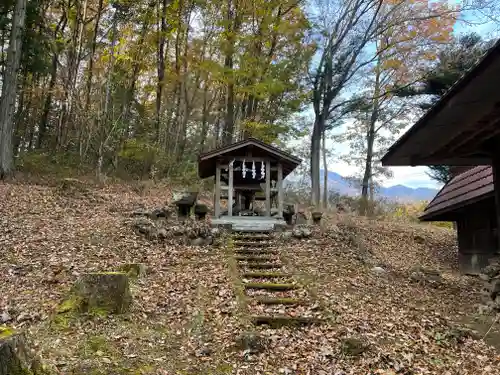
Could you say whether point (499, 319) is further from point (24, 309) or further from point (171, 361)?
point (24, 309)

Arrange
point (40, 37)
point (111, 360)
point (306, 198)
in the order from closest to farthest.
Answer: point (111, 360) → point (40, 37) → point (306, 198)

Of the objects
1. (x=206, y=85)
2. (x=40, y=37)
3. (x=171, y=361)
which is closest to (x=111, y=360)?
(x=171, y=361)

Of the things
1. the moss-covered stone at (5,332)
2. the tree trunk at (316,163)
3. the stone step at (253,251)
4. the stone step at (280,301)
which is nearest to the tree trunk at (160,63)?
the tree trunk at (316,163)

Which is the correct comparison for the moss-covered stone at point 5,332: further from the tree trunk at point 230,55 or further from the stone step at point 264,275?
the tree trunk at point 230,55

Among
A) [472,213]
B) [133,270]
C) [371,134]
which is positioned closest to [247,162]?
[472,213]

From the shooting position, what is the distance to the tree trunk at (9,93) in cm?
1445

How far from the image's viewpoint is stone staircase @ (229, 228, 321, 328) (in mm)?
5926

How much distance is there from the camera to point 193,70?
80.0ft

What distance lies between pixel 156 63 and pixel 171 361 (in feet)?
71.1

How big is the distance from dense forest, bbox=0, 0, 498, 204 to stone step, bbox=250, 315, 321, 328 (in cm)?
1395

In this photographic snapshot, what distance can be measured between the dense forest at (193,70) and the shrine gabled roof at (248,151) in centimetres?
618

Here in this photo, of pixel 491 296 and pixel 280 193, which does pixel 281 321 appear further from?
pixel 280 193

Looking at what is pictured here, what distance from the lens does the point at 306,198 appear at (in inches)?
1122

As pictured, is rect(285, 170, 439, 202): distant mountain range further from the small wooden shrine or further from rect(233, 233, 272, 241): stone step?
rect(233, 233, 272, 241): stone step
